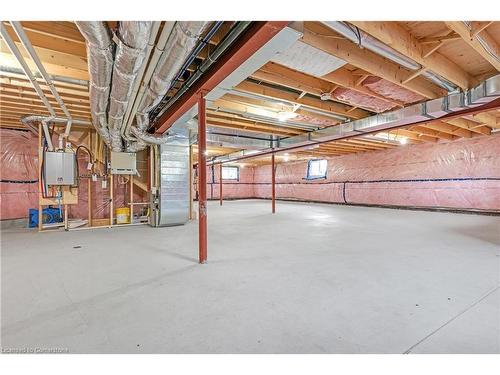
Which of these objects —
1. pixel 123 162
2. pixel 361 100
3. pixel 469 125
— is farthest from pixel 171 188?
pixel 469 125

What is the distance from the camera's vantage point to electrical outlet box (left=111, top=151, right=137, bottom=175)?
485 cm

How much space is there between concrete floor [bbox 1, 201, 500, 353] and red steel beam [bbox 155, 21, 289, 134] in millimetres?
1778

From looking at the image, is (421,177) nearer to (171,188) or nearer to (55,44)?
(171,188)

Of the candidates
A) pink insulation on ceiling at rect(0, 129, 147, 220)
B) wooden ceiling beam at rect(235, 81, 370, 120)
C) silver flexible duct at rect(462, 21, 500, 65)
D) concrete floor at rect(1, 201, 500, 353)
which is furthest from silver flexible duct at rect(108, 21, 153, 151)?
pink insulation on ceiling at rect(0, 129, 147, 220)

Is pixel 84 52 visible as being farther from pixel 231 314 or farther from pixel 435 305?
pixel 435 305

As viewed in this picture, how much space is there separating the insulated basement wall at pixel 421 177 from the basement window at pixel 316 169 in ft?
0.74

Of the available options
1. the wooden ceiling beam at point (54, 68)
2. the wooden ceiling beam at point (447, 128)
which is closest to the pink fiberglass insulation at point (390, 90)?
the wooden ceiling beam at point (447, 128)

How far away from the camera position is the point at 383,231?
407 cm

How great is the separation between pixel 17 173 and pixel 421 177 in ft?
33.3

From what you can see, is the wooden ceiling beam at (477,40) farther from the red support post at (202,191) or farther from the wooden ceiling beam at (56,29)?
the wooden ceiling beam at (56,29)

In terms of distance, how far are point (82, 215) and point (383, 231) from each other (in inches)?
246

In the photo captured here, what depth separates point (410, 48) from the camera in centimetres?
213

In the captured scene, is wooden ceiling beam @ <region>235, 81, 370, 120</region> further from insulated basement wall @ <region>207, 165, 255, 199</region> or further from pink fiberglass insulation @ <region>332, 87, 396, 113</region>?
insulated basement wall @ <region>207, 165, 255, 199</region>
